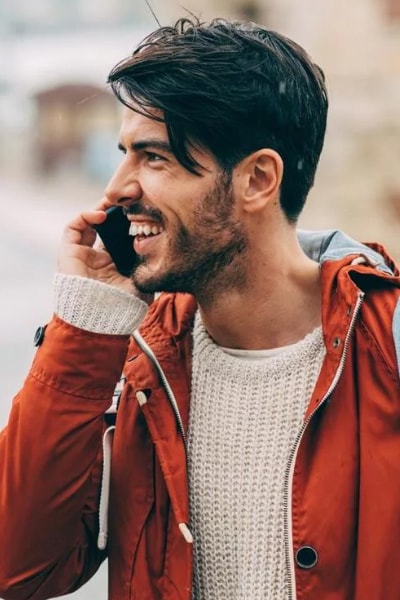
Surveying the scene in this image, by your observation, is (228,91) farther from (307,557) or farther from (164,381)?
(307,557)

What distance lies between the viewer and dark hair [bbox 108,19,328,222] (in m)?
1.81

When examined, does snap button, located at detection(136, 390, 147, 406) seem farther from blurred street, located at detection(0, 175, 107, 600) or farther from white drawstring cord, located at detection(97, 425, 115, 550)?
blurred street, located at detection(0, 175, 107, 600)

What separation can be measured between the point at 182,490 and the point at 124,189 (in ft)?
1.86

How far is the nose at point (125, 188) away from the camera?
1836 millimetres

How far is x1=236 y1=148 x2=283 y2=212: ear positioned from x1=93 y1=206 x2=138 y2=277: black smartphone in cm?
24

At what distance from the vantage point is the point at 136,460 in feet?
6.17

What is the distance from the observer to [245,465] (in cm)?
186

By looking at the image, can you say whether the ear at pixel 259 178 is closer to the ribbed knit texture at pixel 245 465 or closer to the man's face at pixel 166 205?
the man's face at pixel 166 205

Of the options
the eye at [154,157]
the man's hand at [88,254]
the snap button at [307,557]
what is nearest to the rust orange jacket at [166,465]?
the snap button at [307,557]

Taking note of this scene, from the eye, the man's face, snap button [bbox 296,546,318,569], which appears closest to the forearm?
the man's face

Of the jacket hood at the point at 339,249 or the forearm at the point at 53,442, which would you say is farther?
the jacket hood at the point at 339,249

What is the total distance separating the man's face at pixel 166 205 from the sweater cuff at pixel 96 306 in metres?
0.05

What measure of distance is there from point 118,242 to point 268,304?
1.05 feet

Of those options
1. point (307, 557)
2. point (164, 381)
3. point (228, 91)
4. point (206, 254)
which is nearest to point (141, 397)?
point (164, 381)
